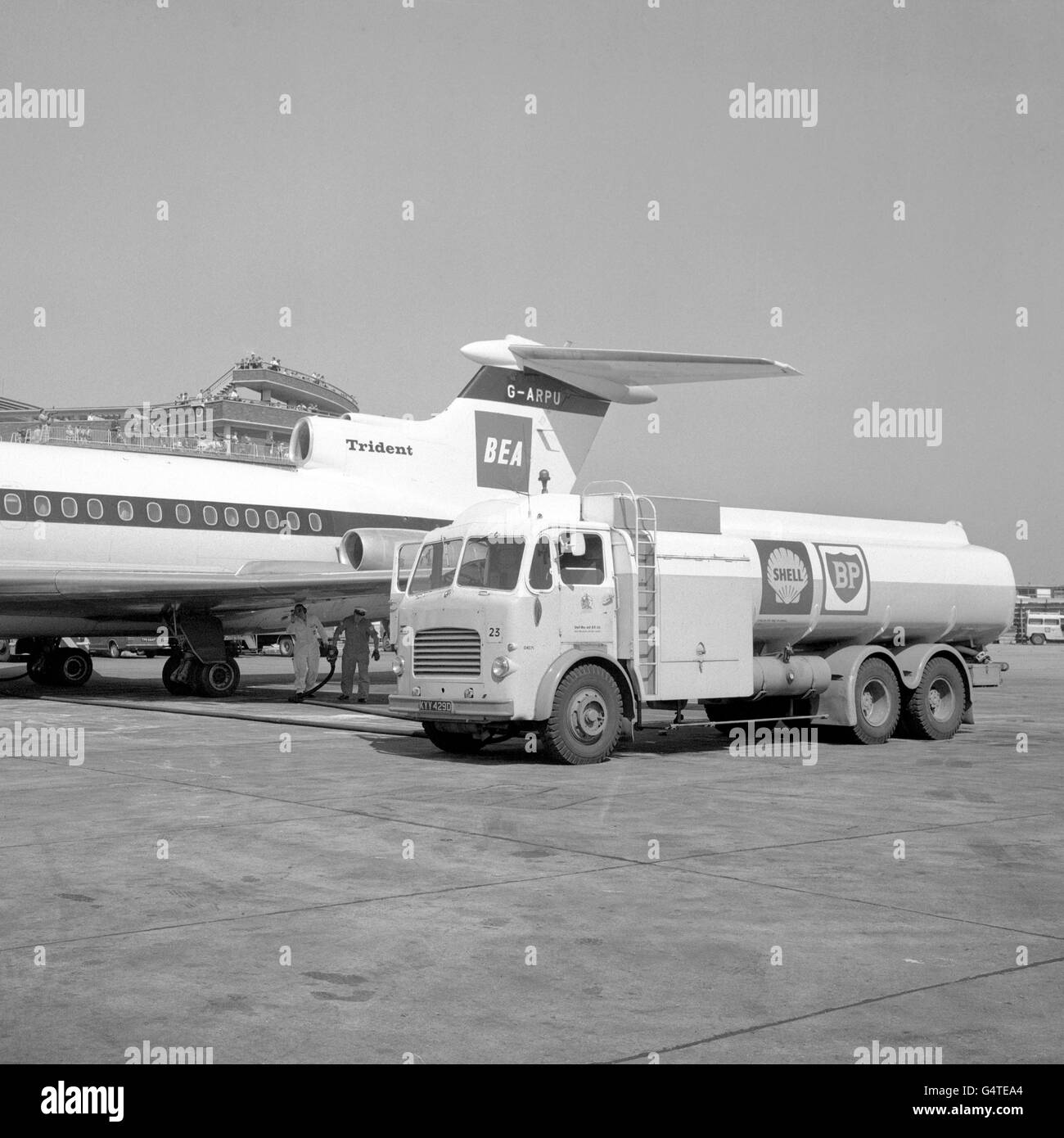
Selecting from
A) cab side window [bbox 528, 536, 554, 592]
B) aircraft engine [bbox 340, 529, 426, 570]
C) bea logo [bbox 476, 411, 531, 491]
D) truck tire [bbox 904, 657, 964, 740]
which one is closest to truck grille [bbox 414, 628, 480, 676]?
cab side window [bbox 528, 536, 554, 592]

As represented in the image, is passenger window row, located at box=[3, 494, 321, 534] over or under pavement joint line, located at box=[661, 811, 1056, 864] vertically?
over

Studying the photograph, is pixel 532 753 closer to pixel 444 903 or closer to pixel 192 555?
pixel 444 903

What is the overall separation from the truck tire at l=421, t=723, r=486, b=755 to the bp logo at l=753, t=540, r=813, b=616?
3858 mm

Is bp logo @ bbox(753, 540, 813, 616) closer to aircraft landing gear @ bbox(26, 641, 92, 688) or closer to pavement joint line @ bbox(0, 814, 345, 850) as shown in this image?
pavement joint line @ bbox(0, 814, 345, 850)

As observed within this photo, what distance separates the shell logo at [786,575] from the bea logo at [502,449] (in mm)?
12086

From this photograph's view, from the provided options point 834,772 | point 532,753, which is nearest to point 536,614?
point 532,753

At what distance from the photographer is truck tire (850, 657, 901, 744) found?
16.3 metres

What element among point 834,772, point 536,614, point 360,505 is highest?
point 360,505

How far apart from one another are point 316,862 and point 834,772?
22.5 feet

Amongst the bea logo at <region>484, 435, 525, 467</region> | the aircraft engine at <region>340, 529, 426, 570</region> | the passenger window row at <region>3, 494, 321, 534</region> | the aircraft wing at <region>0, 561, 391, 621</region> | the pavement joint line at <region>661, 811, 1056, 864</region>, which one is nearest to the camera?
the pavement joint line at <region>661, 811, 1056, 864</region>

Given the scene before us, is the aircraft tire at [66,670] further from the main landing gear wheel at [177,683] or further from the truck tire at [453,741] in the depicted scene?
the truck tire at [453,741]

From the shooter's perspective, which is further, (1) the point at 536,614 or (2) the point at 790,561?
(2) the point at 790,561
